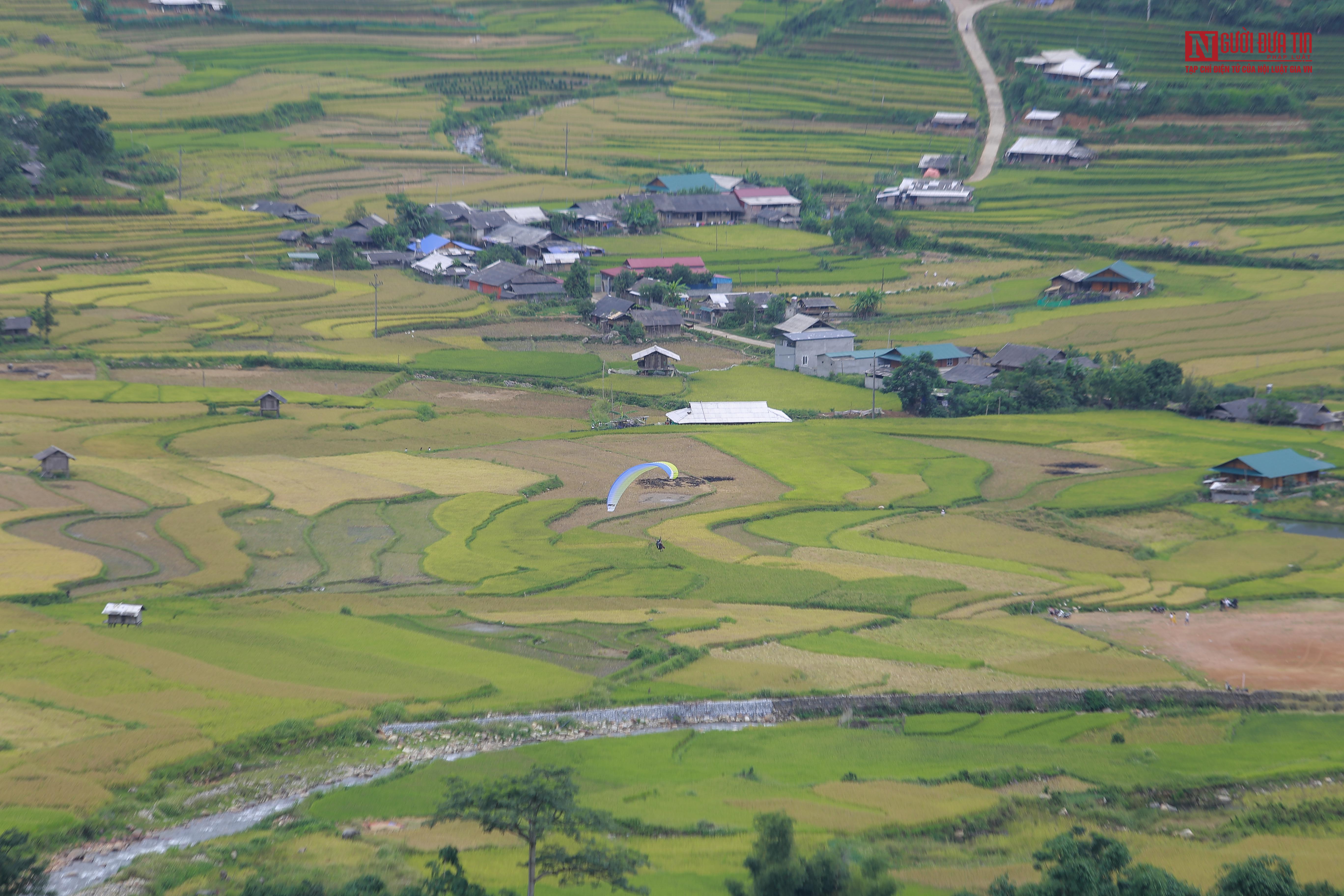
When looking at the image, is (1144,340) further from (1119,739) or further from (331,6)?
(331,6)

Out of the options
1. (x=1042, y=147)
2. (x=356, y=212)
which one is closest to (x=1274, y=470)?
(x=1042, y=147)

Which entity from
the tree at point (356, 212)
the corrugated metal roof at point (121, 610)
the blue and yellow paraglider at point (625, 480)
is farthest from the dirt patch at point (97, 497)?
the tree at point (356, 212)

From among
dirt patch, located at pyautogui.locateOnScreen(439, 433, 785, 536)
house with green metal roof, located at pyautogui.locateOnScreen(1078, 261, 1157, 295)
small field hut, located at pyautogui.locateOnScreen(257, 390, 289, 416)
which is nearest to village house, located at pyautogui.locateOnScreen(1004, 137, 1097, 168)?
house with green metal roof, located at pyautogui.locateOnScreen(1078, 261, 1157, 295)

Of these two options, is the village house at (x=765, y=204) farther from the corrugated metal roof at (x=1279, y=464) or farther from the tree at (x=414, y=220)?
the corrugated metal roof at (x=1279, y=464)

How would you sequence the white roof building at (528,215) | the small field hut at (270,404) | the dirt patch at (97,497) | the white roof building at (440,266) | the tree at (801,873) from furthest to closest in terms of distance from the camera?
the white roof building at (528,215) → the white roof building at (440,266) → the small field hut at (270,404) → the dirt patch at (97,497) → the tree at (801,873)

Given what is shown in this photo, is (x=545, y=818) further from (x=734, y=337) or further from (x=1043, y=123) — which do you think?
(x=1043, y=123)

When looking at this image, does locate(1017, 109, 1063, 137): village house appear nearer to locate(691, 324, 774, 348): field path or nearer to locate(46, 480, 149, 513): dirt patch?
locate(691, 324, 774, 348): field path

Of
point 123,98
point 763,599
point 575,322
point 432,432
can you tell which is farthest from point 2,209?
point 763,599
